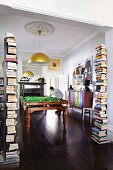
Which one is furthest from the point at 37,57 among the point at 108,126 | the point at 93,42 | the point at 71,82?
the point at 71,82

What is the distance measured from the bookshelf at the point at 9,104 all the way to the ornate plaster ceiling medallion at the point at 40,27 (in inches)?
109

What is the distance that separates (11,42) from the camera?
247cm

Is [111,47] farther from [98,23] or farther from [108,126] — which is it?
[108,126]

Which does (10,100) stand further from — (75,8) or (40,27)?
(40,27)

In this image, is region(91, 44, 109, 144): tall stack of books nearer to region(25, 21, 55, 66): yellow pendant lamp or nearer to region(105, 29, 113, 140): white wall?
region(105, 29, 113, 140): white wall

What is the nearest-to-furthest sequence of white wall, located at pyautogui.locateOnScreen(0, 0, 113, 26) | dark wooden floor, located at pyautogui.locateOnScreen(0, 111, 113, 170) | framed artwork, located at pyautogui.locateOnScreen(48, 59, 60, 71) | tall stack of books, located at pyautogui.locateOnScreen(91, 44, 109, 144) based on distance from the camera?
dark wooden floor, located at pyautogui.locateOnScreen(0, 111, 113, 170) → white wall, located at pyautogui.locateOnScreen(0, 0, 113, 26) → tall stack of books, located at pyautogui.locateOnScreen(91, 44, 109, 144) → framed artwork, located at pyautogui.locateOnScreen(48, 59, 60, 71)

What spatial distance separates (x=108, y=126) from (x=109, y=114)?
0.28m

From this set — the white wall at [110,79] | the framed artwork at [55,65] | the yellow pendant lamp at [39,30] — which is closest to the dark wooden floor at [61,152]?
the white wall at [110,79]

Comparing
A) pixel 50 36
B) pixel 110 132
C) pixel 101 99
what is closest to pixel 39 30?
pixel 50 36

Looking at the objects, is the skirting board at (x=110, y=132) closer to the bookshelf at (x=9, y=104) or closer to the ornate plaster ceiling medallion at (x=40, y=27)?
the bookshelf at (x=9, y=104)

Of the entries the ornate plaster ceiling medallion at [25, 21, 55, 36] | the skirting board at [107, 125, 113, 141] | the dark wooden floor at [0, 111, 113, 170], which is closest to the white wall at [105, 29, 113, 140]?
the skirting board at [107, 125, 113, 141]

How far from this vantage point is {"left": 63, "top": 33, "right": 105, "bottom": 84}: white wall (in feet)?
18.9

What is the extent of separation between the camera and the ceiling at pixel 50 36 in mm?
4258

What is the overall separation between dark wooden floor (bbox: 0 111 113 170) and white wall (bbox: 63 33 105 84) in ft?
11.6
